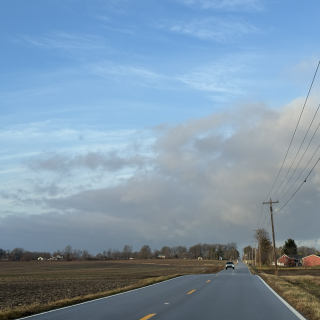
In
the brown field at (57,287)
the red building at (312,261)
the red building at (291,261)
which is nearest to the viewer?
the brown field at (57,287)

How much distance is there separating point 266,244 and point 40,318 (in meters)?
144

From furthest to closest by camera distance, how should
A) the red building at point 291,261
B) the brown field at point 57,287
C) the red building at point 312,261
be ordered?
the red building at point 291,261, the red building at point 312,261, the brown field at point 57,287

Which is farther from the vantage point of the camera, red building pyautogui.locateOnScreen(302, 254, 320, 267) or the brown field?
red building pyautogui.locateOnScreen(302, 254, 320, 267)

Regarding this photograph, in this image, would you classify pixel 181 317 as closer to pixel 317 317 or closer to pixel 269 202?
pixel 317 317

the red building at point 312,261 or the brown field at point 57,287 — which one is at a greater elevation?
the red building at point 312,261

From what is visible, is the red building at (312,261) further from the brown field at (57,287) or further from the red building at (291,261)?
the brown field at (57,287)

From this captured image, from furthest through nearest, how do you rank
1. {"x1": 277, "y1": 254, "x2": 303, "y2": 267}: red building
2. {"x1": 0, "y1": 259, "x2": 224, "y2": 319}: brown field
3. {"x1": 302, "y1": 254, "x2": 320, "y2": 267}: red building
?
1. {"x1": 277, "y1": 254, "x2": 303, "y2": 267}: red building
2. {"x1": 302, "y1": 254, "x2": 320, "y2": 267}: red building
3. {"x1": 0, "y1": 259, "x2": 224, "y2": 319}: brown field

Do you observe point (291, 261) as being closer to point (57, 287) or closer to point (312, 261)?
point (312, 261)

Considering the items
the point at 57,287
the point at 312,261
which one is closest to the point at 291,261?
the point at 312,261

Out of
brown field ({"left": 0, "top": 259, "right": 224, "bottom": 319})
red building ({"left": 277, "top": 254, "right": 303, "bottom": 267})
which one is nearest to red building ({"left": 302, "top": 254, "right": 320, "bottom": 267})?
red building ({"left": 277, "top": 254, "right": 303, "bottom": 267})

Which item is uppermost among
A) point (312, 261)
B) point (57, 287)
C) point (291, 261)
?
point (291, 261)

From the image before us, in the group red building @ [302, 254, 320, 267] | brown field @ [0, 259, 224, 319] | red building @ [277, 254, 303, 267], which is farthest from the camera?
red building @ [277, 254, 303, 267]

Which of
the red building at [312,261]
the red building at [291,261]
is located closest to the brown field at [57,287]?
the red building at [312,261]

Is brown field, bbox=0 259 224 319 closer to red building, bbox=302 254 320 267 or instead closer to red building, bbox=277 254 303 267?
red building, bbox=302 254 320 267
